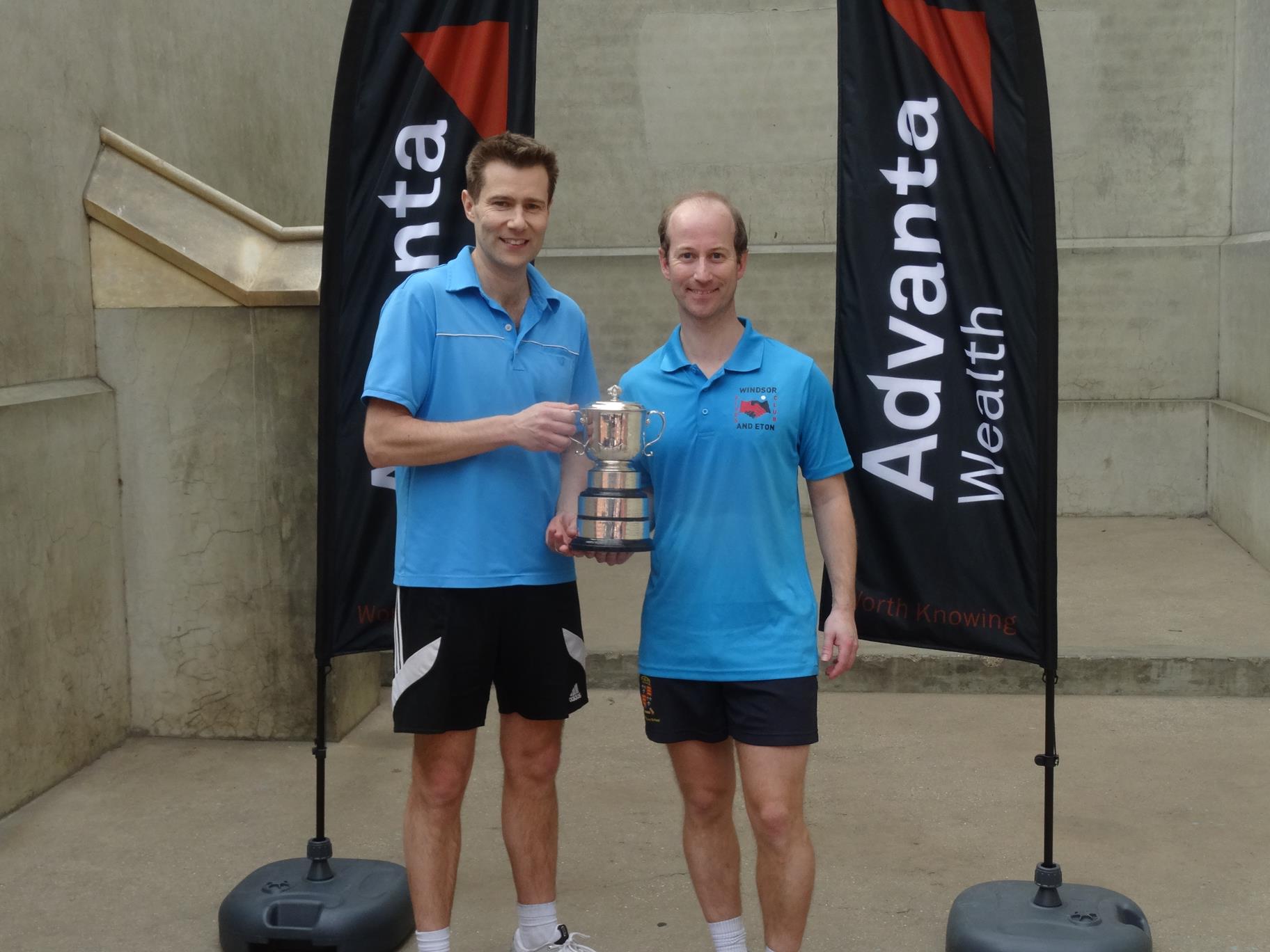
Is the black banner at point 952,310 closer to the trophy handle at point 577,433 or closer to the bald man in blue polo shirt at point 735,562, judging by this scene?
the bald man in blue polo shirt at point 735,562

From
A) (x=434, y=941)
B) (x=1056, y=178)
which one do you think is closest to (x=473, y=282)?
(x=434, y=941)

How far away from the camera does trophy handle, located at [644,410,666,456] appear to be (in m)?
3.25

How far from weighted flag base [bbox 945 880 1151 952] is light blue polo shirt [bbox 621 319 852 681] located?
1032 mm

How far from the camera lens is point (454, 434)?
326 cm

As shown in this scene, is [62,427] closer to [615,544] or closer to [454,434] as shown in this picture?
Result: [454,434]

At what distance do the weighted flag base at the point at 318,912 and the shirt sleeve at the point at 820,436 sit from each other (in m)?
1.72

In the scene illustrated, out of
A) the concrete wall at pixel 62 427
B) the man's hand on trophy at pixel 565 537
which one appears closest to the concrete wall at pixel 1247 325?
the concrete wall at pixel 62 427

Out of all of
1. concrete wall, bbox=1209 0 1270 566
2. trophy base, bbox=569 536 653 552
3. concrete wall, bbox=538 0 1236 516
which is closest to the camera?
trophy base, bbox=569 536 653 552

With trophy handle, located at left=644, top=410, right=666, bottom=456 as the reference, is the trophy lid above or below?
above

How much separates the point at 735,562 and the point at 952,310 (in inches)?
40.3

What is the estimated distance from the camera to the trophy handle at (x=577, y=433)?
320 cm

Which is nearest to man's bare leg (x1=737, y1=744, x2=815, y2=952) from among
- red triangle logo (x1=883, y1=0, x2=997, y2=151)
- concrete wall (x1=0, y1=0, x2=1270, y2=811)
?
red triangle logo (x1=883, y1=0, x2=997, y2=151)

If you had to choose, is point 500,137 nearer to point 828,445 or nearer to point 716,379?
point 716,379

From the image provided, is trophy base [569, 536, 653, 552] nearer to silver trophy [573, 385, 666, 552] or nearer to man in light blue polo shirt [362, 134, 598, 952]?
silver trophy [573, 385, 666, 552]
